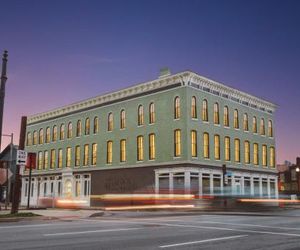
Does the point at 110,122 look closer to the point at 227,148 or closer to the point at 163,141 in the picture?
the point at 163,141

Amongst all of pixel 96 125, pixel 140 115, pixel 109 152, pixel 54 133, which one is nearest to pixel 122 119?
pixel 140 115

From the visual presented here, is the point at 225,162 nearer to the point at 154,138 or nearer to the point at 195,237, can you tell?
the point at 154,138

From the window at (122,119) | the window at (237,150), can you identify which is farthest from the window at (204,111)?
the window at (122,119)

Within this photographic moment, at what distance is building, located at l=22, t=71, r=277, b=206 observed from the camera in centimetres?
3803

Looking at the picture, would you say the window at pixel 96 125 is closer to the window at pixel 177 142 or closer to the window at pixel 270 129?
the window at pixel 177 142

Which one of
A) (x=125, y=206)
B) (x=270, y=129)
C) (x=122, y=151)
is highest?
(x=270, y=129)

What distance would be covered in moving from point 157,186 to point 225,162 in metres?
7.59

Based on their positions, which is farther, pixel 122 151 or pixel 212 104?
pixel 122 151

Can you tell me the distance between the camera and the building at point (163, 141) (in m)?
38.0

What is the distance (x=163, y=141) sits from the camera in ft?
128

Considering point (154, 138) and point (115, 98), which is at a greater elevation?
point (115, 98)

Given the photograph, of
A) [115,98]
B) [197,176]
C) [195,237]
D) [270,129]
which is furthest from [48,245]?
[270,129]

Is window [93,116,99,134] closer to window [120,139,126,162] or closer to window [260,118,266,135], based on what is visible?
window [120,139,126,162]

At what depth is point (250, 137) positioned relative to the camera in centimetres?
4538
